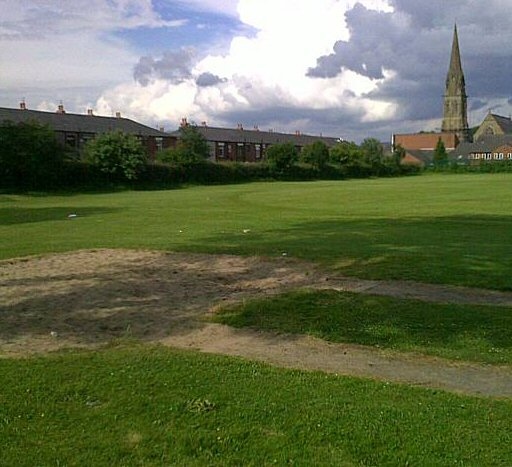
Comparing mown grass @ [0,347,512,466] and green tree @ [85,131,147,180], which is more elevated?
green tree @ [85,131,147,180]

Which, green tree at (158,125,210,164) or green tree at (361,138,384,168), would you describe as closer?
green tree at (158,125,210,164)

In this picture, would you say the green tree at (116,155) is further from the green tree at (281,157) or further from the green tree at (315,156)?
the green tree at (315,156)

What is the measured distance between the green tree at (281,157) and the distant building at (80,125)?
1927cm

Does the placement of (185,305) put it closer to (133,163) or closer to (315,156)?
(133,163)

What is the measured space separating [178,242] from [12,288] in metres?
8.25

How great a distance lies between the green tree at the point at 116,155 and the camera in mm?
76312

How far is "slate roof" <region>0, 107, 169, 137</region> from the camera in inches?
4072

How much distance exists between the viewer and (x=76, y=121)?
111 m

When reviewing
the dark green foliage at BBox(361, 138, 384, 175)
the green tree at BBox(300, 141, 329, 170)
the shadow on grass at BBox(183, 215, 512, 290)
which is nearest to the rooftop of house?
the green tree at BBox(300, 141, 329, 170)

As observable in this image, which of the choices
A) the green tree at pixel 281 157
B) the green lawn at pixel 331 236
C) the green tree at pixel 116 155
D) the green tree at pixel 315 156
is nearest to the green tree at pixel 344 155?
the green tree at pixel 315 156

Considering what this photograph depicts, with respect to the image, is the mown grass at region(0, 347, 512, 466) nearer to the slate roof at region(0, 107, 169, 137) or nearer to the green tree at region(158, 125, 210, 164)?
the green tree at region(158, 125, 210, 164)

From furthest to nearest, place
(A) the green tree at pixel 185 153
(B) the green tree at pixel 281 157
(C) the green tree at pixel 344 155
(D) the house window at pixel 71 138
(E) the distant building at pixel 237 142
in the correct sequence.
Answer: (E) the distant building at pixel 237 142, (C) the green tree at pixel 344 155, (D) the house window at pixel 71 138, (B) the green tree at pixel 281 157, (A) the green tree at pixel 185 153

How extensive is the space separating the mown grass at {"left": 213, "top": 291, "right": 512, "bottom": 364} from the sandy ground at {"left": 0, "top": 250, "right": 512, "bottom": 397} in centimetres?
36

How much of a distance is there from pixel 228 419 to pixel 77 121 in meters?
110
